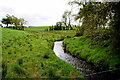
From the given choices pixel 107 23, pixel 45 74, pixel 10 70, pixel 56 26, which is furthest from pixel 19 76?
pixel 56 26

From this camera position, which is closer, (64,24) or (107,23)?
(107,23)

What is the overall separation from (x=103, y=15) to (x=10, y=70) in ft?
41.5

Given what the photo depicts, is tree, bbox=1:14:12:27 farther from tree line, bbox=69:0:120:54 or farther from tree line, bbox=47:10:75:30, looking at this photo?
tree line, bbox=69:0:120:54

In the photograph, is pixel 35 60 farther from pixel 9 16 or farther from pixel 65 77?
pixel 9 16

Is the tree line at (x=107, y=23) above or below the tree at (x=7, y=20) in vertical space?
below

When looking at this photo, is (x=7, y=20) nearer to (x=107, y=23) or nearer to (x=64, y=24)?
(x=64, y=24)

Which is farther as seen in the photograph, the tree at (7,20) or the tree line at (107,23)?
the tree at (7,20)

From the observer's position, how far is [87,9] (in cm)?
2255

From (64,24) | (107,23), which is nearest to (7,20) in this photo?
(64,24)

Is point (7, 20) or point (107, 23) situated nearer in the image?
point (107, 23)

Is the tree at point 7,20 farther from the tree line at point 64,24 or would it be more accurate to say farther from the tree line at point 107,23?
the tree line at point 107,23

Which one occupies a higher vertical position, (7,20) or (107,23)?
(7,20)

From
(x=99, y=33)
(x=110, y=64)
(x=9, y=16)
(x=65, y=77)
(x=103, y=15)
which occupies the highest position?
(x=9, y=16)

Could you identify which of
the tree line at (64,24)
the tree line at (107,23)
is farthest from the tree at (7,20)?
the tree line at (107,23)
